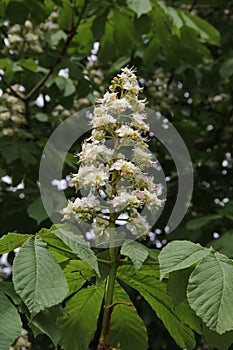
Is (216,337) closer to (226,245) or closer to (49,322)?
(49,322)

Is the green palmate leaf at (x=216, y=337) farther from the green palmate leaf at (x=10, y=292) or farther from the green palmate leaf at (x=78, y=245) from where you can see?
the green palmate leaf at (x=10, y=292)

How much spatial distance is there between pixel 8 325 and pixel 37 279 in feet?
0.33

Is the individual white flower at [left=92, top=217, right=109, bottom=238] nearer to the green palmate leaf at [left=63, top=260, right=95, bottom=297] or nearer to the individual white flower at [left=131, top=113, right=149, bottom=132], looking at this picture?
the green palmate leaf at [left=63, top=260, right=95, bottom=297]

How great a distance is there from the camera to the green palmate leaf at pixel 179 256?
124 centimetres

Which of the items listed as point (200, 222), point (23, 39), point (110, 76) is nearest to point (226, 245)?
point (200, 222)

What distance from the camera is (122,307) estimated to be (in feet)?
4.92

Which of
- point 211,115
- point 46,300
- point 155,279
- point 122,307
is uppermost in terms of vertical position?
point 46,300

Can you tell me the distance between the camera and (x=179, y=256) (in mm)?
1267

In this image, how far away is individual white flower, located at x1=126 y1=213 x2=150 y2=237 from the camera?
4.41ft

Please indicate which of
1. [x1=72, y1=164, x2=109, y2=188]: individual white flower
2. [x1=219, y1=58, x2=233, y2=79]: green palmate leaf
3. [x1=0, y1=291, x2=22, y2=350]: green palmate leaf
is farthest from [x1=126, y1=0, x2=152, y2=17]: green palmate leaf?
[x1=0, y1=291, x2=22, y2=350]: green palmate leaf

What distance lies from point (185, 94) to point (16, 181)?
5.61 ft

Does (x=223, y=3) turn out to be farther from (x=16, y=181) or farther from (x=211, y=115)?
(x=16, y=181)

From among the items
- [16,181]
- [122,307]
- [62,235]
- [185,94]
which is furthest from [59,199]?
[185,94]

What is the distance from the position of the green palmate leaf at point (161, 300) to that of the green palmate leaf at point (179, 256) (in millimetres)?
130
